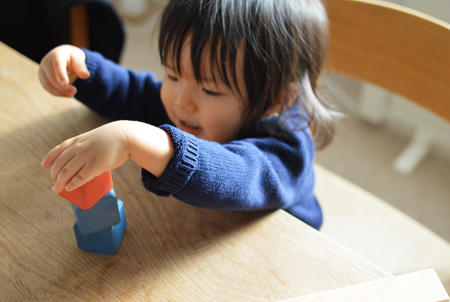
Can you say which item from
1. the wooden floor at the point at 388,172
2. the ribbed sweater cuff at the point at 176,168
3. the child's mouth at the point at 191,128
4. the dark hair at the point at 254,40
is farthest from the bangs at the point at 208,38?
the wooden floor at the point at 388,172

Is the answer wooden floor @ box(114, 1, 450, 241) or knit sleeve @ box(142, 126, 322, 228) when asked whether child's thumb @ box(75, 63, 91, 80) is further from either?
wooden floor @ box(114, 1, 450, 241)

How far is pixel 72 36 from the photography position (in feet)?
4.12

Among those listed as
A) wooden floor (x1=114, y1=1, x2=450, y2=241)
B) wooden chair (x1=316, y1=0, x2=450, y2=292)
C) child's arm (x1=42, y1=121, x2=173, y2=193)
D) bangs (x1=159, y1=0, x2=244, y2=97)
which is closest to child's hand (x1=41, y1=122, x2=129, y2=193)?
child's arm (x1=42, y1=121, x2=173, y2=193)

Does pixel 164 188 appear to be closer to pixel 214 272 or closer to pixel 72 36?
pixel 214 272

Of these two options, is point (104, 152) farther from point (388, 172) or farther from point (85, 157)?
point (388, 172)

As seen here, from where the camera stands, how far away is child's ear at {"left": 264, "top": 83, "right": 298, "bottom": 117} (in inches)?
27.0

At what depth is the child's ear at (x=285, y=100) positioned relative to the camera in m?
0.69

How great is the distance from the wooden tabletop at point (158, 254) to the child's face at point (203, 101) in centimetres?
15

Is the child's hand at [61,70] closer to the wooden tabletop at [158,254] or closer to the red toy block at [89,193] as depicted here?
the wooden tabletop at [158,254]

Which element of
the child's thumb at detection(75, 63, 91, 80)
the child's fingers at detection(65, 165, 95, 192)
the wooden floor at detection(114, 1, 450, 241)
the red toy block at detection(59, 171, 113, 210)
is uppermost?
the child's fingers at detection(65, 165, 95, 192)

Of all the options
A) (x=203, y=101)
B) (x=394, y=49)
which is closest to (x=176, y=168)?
(x=203, y=101)

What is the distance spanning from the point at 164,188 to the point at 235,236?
12cm

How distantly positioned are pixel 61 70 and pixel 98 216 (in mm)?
294

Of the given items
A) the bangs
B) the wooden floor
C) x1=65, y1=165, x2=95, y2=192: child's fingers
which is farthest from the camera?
the wooden floor
